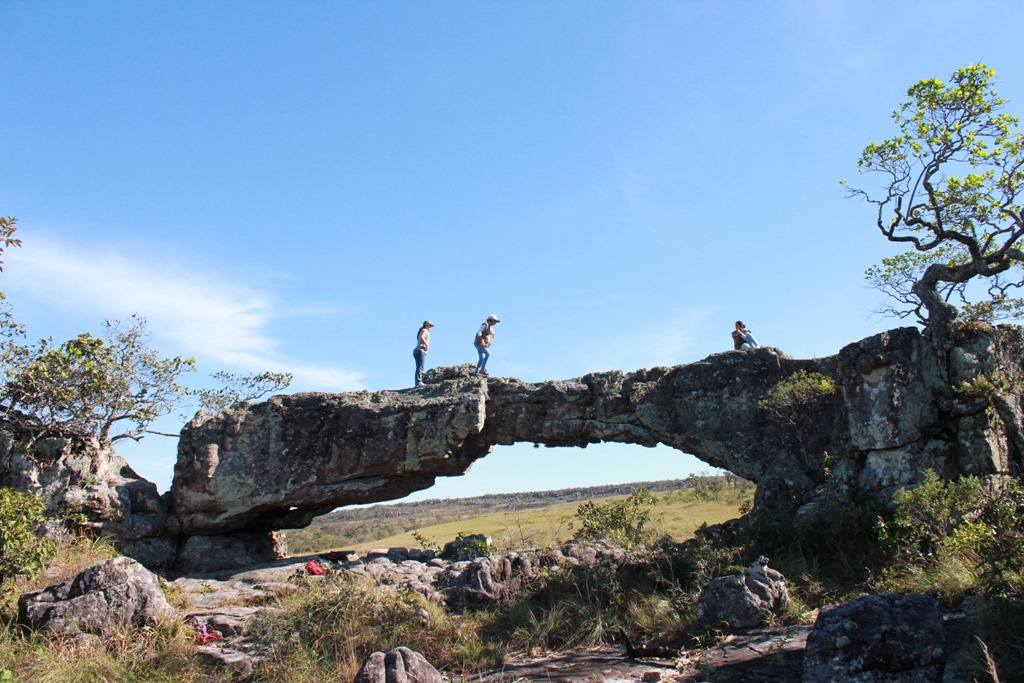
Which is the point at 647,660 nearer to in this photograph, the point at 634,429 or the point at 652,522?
the point at 652,522

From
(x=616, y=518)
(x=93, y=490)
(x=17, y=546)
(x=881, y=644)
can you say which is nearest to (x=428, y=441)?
(x=616, y=518)

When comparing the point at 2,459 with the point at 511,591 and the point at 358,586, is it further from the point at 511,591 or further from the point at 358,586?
the point at 511,591

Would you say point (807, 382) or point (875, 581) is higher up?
point (807, 382)

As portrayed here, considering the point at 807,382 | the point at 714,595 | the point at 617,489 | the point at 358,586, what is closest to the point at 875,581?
the point at 714,595

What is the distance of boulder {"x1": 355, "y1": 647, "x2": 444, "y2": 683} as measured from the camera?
24.3 ft

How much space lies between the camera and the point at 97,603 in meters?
11.0

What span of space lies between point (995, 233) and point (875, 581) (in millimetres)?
7879

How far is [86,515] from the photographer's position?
58.2ft

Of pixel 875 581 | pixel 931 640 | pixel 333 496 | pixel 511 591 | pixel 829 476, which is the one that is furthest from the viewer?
pixel 333 496

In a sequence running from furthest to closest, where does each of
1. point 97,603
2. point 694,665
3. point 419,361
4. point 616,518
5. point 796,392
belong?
point 419,361, point 616,518, point 796,392, point 97,603, point 694,665

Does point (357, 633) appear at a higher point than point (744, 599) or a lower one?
lower

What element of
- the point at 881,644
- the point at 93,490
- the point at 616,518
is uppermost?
the point at 93,490

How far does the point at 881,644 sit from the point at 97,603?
33.8ft

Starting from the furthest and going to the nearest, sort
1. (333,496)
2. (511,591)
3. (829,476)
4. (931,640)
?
(333,496), (829,476), (511,591), (931,640)
